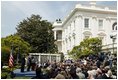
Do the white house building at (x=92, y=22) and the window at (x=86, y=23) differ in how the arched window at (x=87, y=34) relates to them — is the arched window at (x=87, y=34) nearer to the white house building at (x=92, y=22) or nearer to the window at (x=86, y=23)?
the white house building at (x=92, y=22)

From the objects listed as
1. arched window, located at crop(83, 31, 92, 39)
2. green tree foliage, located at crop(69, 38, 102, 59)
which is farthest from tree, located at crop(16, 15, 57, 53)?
green tree foliage, located at crop(69, 38, 102, 59)

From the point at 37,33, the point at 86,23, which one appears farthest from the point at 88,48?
the point at 86,23

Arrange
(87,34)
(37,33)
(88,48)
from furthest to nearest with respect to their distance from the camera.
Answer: (87,34), (37,33), (88,48)

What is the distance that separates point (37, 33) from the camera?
34531 millimetres

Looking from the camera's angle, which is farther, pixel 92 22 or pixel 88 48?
pixel 92 22

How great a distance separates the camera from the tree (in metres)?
34.2

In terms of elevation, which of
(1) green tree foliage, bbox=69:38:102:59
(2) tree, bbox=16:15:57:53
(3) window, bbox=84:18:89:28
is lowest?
(1) green tree foliage, bbox=69:38:102:59

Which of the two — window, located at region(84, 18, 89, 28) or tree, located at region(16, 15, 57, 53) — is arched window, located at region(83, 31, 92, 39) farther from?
tree, located at region(16, 15, 57, 53)

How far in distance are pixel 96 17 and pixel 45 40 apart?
7.20m

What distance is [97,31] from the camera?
37.8 metres

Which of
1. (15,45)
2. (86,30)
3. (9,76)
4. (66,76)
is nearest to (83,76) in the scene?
(66,76)

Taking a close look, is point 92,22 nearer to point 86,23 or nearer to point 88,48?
point 86,23

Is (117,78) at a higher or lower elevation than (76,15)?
lower

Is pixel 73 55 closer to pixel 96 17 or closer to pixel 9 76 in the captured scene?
pixel 96 17
